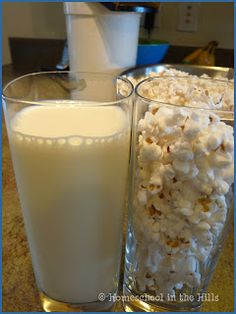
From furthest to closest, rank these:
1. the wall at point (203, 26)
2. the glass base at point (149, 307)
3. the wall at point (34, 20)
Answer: the wall at point (34, 20) → the wall at point (203, 26) → the glass base at point (149, 307)

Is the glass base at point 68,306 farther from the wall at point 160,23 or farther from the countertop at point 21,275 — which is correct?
the wall at point 160,23

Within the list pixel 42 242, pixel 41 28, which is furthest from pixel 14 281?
pixel 41 28

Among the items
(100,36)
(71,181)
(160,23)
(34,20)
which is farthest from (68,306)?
(34,20)

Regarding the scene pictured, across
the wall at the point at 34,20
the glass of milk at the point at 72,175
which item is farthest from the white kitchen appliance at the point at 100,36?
the wall at the point at 34,20

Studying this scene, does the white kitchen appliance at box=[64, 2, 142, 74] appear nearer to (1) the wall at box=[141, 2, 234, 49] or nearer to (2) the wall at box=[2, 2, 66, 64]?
(1) the wall at box=[141, 2, 234, 49]

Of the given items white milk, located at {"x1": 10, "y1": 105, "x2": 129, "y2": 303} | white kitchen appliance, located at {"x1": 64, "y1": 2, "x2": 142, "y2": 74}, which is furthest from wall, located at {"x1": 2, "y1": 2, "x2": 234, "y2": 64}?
white milk, located at {"x1": 10, "y1": 105, "x2": 129, "y2": 303}

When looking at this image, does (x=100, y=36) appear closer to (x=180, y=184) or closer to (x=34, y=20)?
(x=180, y=184)

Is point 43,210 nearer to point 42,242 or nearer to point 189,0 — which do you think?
point 42,242
